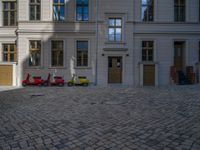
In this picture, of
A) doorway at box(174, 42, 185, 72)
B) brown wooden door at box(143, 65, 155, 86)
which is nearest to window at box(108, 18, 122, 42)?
brown wooden door at box(143, 65, 155, 86)

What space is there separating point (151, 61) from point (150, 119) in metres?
13.9

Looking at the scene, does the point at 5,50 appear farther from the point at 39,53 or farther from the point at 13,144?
the point at 13,144

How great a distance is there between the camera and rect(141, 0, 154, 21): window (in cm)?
1939

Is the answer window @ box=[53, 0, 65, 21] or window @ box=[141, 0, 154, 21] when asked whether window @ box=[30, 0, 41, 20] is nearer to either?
window @ box=[53, 0, 65, 21]

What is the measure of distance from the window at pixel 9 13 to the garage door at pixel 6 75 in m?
4.84

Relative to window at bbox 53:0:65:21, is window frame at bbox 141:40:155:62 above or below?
below

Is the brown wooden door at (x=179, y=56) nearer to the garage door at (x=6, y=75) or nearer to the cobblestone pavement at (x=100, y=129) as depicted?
the cobblestone pavement at (x=100, y=129)

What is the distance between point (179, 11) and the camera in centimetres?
1966

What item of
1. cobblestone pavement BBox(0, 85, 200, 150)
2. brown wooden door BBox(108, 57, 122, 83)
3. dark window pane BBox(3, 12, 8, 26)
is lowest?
cobblestone pavement BBox(0, 85, 200, 150)

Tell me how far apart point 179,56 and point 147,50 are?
3840 mm

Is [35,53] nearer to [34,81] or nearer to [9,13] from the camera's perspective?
[34,81]

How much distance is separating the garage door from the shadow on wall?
3.46 ft

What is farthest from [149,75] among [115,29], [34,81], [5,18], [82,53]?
[5,18]

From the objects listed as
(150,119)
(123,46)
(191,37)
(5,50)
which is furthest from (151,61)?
(5,50)
